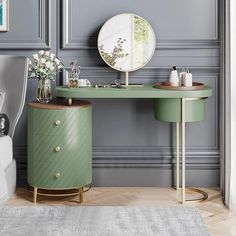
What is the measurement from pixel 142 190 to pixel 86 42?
1.21m

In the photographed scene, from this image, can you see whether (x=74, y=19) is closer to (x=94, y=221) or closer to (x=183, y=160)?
(x=183, y=160)

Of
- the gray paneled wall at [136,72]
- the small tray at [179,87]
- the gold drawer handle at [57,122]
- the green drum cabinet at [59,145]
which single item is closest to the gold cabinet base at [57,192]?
the green drum cabinet at [59,145]

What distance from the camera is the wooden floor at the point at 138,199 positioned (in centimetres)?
428

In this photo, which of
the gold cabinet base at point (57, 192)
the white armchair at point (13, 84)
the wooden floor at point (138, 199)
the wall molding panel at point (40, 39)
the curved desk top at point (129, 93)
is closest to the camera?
the wooden floor at point (138, 199)

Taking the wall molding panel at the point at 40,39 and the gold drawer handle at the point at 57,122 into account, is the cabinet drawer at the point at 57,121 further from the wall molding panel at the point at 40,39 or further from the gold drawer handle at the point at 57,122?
the wall molding panel at the point at 40,39

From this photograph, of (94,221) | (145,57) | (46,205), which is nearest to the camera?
(94,221)

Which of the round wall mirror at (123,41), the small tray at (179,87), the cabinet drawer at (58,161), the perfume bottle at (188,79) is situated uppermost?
the round wall mirror at (123,41)

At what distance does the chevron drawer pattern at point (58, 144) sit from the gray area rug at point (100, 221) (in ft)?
1.13

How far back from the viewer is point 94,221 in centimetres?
377

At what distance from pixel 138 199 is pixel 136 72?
3.23ft

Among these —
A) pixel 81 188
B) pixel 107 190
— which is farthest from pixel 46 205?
pixel 107 190

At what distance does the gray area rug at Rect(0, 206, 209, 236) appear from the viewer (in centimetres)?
359

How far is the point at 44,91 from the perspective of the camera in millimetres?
4621

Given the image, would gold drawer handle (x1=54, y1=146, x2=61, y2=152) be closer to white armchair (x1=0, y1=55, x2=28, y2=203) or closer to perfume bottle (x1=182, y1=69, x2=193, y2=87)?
white armchair (x1=0, y1=55, x2=28, y2=203)
